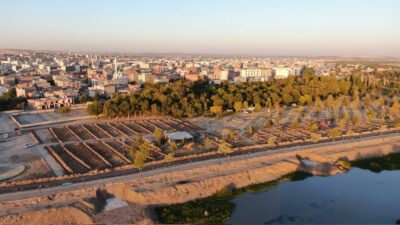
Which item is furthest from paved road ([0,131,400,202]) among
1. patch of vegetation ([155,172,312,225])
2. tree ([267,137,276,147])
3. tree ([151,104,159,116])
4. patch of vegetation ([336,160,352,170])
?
tree ([151,104,159,116])

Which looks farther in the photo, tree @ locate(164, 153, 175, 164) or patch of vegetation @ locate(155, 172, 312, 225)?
tree @ locate(164, 153, 175, 164)

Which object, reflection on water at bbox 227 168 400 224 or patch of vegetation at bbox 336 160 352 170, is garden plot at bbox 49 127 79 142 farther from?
patch of vegetation at bbox 336 160 352 170

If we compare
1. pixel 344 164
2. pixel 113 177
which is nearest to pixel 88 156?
pixel 113 177

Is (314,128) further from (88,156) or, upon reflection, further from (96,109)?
(96,109)

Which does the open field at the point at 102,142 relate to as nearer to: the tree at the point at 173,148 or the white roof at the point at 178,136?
the tree at the point at 173,148

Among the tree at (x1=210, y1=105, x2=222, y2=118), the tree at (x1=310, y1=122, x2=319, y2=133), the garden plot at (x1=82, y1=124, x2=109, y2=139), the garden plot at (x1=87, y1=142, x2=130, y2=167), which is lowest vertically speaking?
the garden plot at (x1=87, y1=142, x2=130, y2=167)

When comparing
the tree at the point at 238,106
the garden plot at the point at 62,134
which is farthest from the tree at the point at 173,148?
the tree at the point at 238,106
